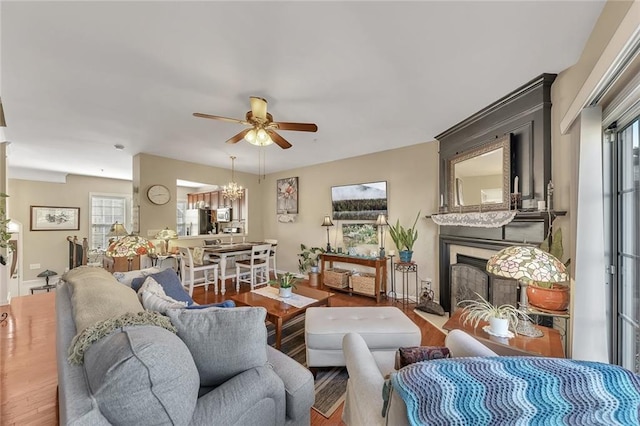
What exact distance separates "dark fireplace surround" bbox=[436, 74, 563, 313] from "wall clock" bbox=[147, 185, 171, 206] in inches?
186

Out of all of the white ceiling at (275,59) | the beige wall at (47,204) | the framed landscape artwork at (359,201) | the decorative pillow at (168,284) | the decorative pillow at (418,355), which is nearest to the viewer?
the decorative pillow at (418,355)

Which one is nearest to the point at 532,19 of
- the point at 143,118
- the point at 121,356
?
the point at 121,356

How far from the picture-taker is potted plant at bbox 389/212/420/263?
3832 millimetres

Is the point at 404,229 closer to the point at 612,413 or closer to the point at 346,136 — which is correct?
the point at 346,136

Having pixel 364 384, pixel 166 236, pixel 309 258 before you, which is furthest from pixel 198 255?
pixel 364 384

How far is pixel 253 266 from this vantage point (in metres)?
4.53

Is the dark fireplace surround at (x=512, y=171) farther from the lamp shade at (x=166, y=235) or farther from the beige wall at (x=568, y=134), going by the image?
the lamp shade at (x=166, y=235)

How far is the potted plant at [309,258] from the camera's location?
507 cm

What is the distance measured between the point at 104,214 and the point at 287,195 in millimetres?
5176

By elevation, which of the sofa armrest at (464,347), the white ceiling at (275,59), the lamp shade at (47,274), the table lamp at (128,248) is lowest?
the lamp shade at (47,274)

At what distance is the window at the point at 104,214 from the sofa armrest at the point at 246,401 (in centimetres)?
771

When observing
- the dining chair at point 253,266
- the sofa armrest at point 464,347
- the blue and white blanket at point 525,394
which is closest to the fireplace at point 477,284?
the sofa armrest at point 464,347

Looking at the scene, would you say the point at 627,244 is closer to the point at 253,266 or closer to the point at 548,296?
the point at 548,296

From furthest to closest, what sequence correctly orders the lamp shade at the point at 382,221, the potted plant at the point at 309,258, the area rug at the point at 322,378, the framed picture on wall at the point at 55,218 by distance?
the framed picture on wall at the point at 55,218
the potted plant at the point at 309,258
the lamp shade at the point at 382,221
the area rug at the point at 322,378
